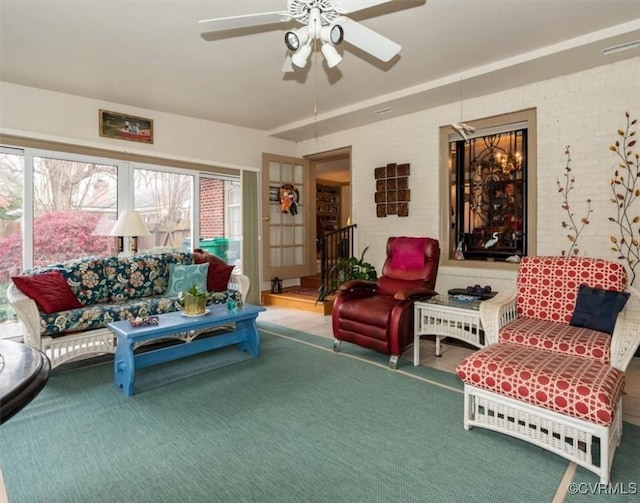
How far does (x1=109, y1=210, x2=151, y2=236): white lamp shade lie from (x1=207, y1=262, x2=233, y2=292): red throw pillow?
0.89 metres

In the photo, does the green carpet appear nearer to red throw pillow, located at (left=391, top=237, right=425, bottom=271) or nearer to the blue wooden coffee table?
the blue wooden coffee table

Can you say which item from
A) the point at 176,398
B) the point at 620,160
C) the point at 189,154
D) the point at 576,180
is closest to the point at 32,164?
the point at 189,154

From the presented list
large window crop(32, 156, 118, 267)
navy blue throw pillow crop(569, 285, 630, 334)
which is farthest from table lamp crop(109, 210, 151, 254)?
navy blue throw pillow crop(569, 285, 630, 334)

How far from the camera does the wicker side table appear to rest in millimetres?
3072

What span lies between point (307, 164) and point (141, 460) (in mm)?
5496

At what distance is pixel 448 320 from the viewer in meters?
3.21

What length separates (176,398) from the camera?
8.91ft

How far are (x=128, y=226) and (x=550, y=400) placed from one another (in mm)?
4184

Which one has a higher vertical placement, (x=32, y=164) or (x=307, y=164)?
(x=307, y=164)

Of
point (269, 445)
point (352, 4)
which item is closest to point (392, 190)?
point (352, 4)

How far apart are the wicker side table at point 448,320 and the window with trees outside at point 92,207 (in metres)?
3.55

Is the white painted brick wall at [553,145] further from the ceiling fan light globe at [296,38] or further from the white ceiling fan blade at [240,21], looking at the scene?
the white ceiling fan blade at [240,21]

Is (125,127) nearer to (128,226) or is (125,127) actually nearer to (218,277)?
(128,226)

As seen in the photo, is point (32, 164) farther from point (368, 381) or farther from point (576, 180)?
point (576, 180)
